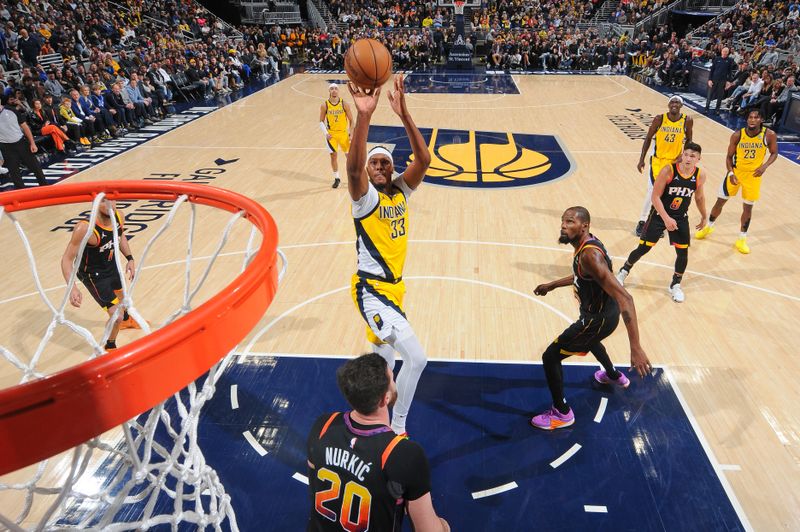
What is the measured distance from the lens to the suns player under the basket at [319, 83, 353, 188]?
328 inches

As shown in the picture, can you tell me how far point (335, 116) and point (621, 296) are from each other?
249 inches

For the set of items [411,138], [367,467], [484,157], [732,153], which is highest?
[411,138]

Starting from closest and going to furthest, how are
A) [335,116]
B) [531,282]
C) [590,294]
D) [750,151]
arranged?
[590,294] → [531,282] → [750,151] → [335,116]

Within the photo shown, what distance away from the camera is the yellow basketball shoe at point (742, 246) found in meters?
6.52

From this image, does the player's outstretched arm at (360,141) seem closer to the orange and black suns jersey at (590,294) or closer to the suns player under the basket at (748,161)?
the orange and black suns jersey at (590,294)

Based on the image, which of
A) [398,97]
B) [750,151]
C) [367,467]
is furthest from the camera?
[750,151]

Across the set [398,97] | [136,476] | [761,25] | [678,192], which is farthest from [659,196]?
[761,25]

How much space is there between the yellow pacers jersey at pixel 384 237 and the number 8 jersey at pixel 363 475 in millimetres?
1608

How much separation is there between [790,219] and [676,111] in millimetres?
2509

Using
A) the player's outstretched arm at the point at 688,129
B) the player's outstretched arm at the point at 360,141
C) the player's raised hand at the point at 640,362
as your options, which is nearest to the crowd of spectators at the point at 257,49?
the player's outstretched arm at the point at 688,129

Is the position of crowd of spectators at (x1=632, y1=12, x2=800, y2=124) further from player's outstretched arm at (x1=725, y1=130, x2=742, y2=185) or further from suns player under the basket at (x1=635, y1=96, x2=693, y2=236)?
suns player under the basket at (x1=635, y1=96, x2=693, y2=236)

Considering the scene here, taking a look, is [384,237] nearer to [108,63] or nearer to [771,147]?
[771,147]

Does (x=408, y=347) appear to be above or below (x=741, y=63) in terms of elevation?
above

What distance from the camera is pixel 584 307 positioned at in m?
3.66
